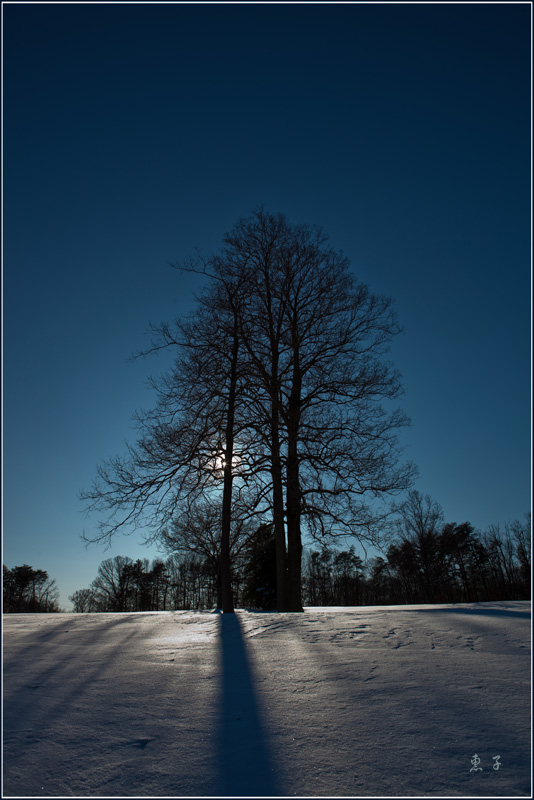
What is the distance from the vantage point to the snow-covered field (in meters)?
2.15

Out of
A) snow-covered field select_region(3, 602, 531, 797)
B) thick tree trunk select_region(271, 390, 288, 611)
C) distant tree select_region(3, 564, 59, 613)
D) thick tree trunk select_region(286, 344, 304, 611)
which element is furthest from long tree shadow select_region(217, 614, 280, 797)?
distant tree select_region(3, 564, 59, 613)

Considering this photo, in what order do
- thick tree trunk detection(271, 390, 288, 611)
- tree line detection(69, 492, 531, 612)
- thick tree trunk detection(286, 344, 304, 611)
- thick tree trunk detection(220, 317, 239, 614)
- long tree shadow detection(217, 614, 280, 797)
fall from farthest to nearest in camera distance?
tree line detection(69, 492, 531, 612)
thick tree trunk detection(220, 317, 239, 614)
thick tree trunk detection(286, 344, 304, 611)
thick tree trunk detection(271, 390, 288, 611)
long tree shadow detection(217, 614, 280, 797)

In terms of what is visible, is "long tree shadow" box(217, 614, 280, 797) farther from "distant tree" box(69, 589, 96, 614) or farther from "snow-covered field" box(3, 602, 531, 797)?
"distant tree" box(69, 589, 96, 614)

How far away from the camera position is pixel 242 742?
8.24 ft

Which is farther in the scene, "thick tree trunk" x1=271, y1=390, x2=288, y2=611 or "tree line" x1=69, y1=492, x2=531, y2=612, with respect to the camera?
"tree line" x1=69, y1=492, x2=531, y2=612

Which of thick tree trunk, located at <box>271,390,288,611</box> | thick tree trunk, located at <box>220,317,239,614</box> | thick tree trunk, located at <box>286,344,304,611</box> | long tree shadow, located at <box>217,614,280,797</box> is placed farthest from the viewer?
thick tree trunk, located at <box>220,317,239,614</box>

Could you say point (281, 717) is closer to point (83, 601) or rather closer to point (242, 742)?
point (242, 742)

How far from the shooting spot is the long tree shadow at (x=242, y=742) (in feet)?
6.97

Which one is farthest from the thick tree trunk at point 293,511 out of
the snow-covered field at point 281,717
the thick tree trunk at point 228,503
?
the snow-covered field at point 281,717

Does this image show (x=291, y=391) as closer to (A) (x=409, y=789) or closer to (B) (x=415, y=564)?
(A) (x=409, y=789)

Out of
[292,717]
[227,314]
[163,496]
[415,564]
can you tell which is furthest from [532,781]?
[415,564]

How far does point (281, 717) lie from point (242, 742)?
0.37m

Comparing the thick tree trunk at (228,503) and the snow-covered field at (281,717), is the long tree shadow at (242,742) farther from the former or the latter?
the thick tree trunk at (228,503)

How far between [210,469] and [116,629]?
5799mm
